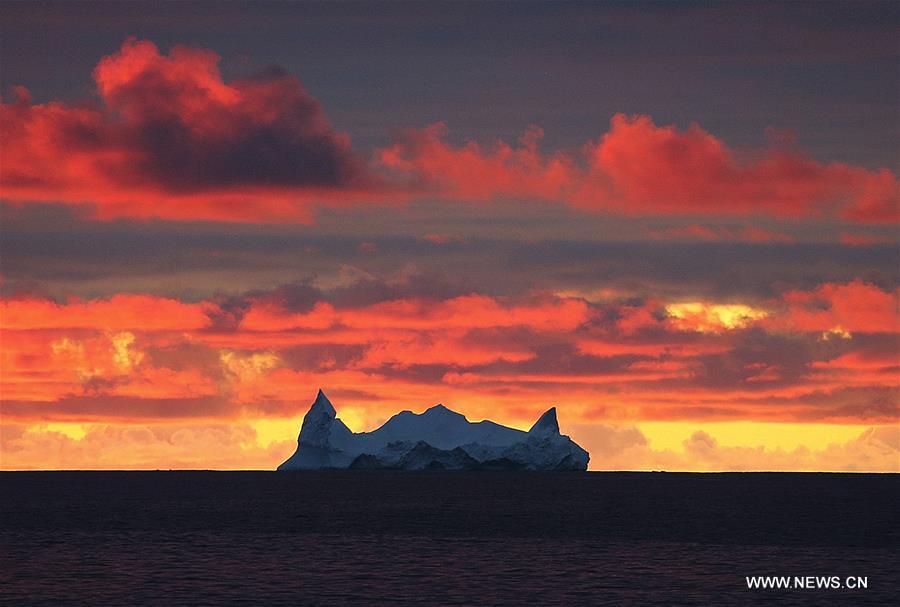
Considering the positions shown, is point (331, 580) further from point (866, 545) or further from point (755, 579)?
point (866, 545)

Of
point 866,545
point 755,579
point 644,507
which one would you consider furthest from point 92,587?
point 644,507

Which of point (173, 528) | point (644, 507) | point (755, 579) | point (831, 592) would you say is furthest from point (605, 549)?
point (644, 507)

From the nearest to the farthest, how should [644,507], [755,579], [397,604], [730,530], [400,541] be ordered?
[397,604] < [755,579] < [400,541] < [730,530] < [644,507]

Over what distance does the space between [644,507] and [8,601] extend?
116 m

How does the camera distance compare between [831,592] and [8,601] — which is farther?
[831,592]

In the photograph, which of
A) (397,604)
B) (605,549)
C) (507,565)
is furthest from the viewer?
(605,549)

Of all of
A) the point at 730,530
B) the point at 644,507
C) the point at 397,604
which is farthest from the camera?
the point at 644,507

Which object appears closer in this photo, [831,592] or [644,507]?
[831,592]

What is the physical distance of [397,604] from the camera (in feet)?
182

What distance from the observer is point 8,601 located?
184 feet

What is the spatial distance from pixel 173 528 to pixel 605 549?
4268 centimetres

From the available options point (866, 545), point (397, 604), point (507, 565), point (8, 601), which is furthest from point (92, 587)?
point (866, 545)

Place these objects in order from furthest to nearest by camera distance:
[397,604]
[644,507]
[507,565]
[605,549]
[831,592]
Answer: [644,507] < [605,549] < [507,565] < [831,592] < [397,604]

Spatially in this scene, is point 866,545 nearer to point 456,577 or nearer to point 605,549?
point 605,549
